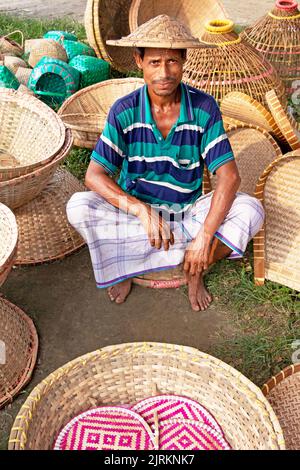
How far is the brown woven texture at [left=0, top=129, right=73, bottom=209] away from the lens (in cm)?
280

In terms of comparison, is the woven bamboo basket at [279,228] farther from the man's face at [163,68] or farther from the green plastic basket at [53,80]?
the green plastic basket at [53,80]

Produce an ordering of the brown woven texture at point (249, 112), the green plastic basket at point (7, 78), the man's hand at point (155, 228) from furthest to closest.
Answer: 1. the green plastic basket at point (7, 78)
2. the brown woven texture at point (249, 112)
3. the man's hand at point (155, 228)

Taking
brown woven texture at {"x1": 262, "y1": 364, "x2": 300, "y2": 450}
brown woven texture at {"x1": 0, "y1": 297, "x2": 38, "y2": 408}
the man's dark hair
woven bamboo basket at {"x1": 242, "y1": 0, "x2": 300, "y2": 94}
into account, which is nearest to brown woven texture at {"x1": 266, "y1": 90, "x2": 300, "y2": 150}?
the man's dark hair

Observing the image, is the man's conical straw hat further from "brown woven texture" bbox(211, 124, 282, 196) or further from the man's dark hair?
"brown woven texture" bbox(211, 124, 282, 196)

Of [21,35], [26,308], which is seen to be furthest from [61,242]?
[21,35]

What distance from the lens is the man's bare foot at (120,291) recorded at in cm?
312

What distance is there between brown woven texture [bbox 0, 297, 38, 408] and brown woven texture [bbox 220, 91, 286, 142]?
1682 mm

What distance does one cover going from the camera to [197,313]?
3047 millimetres

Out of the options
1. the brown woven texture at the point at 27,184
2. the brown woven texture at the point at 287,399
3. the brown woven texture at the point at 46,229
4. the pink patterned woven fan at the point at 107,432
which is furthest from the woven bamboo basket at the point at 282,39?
the pink patterned woven fan at the point at 107,432

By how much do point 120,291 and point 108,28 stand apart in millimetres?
3278

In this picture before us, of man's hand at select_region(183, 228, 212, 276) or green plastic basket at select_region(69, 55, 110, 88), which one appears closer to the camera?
man's hand at select_region(183, 228, 212, 276)

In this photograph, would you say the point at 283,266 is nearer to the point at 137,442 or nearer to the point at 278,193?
the point at 278,193

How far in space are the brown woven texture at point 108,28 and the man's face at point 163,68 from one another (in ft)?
9.56

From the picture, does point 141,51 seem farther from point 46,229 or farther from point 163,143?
point 46,229
